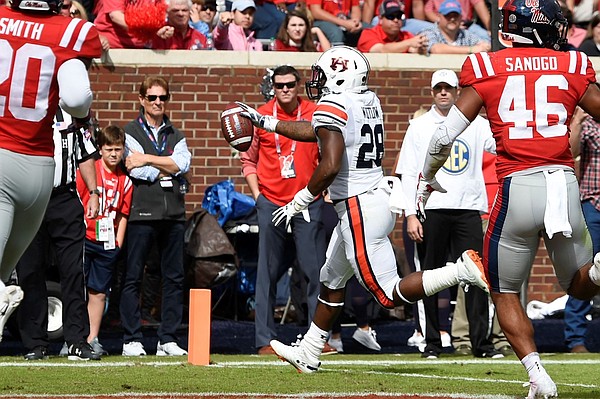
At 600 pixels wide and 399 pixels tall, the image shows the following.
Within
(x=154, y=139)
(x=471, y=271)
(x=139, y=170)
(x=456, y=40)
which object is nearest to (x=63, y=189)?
(x=139, y=170)

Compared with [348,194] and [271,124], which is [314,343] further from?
[271,124]

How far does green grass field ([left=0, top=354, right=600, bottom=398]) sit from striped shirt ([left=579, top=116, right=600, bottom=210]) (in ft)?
4.72

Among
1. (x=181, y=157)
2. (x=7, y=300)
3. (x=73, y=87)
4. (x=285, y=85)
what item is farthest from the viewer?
(x=285, y=85)

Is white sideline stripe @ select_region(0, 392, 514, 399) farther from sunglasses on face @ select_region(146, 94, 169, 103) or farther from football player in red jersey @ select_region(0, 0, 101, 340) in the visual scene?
sunglasses on face @ select_region(146, 94, 169, 103)

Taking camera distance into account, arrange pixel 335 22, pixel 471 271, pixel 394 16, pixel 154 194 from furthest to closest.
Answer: pixel 335 22, pixel 394 16, pixel 154 194, pixel 471 271

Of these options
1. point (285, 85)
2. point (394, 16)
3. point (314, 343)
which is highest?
point (394, 16)

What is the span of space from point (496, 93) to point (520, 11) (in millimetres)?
456

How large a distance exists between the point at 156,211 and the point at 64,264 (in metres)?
0.98

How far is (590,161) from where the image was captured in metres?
9.84

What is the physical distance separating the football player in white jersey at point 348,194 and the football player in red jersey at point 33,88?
1760 millimetres

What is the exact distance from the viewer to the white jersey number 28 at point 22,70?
225 inches

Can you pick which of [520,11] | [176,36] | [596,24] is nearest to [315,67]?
[520,11]

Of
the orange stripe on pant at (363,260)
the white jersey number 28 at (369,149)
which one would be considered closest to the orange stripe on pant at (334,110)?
the white jersey number 28 at (369,149)

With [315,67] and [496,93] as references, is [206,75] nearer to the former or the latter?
[315,67]
